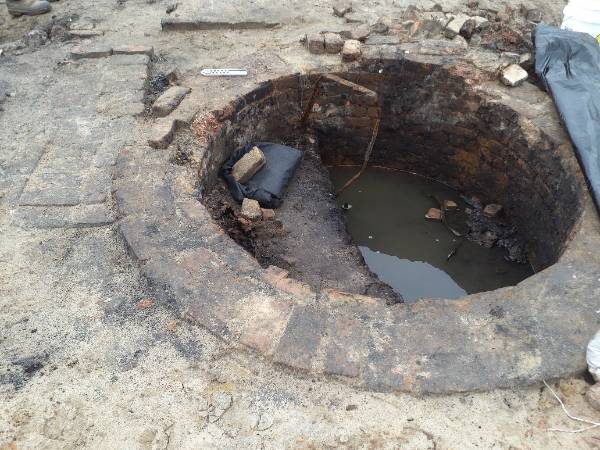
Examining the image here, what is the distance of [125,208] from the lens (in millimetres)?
2988

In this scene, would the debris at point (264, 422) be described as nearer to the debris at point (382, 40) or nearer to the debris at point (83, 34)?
the debris at point (382, 40)

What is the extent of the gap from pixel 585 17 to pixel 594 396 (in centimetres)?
389

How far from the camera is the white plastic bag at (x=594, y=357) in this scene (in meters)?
2.20

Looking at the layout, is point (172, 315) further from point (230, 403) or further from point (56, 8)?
point (56, 8)

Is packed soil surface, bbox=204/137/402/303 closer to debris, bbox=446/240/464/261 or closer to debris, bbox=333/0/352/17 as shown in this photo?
debris, bbox=446/240/464/261

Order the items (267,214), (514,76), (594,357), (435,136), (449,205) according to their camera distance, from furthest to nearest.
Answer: (449,205)
(435,136)
(514,76)
(267,214)
(594,357)

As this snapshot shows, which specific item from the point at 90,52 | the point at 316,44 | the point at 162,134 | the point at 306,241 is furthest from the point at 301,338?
the point at 90,52

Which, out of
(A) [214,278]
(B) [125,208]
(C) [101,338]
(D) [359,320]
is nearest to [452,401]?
(D) [359,320]

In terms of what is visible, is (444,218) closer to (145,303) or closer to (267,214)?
(267,214)

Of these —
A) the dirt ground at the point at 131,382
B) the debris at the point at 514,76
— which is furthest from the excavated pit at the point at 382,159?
the dirt ground at the point at 131,382

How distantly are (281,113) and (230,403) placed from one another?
3.13m

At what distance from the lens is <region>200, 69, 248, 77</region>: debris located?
4324 mm

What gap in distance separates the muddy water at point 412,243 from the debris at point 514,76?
4.52 feet

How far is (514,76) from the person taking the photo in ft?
14.2
